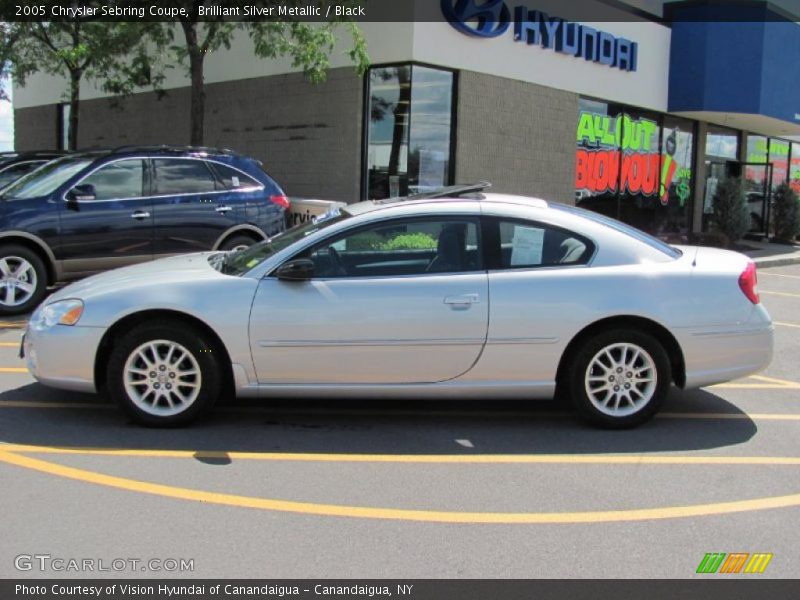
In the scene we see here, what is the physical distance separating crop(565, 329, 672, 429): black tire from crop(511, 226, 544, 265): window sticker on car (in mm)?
660

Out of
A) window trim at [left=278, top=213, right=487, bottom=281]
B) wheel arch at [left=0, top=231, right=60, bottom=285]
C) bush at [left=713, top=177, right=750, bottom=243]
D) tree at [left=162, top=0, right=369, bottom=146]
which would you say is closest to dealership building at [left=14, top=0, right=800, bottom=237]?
bush at [left=713, top=177, right=750, bottom=243]

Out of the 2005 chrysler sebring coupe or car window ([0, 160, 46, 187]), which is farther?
car window ([0, 160, 46, 187])

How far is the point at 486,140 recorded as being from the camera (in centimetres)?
1456

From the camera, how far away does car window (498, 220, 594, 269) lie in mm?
5383

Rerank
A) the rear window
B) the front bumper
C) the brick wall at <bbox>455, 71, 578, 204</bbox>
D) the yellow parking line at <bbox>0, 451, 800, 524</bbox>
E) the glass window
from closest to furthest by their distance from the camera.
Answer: the yellow parking line at <bbox>0, 451, 800, 524</bbox> → the front bumper → the rear window → the glass window → the brick wall at <bbox>455, 71, 578, 204</bbox>

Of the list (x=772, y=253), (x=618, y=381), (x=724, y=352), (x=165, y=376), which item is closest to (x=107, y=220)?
(x=165, y=376)

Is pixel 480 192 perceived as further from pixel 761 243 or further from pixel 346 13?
pixel 761 243

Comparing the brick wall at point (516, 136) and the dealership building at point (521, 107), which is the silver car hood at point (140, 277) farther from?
the brick wall at point (516, 136)

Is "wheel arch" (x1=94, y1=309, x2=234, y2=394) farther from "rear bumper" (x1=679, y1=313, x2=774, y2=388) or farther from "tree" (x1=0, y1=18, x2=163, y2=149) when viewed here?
"tree" (x1=0, y1=18, x2=163, y2=149)

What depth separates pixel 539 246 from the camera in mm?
5422

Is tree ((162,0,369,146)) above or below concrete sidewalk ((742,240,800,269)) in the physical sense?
above

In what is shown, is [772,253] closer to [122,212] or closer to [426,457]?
[122,212]

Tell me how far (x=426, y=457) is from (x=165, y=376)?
5.73 feet
